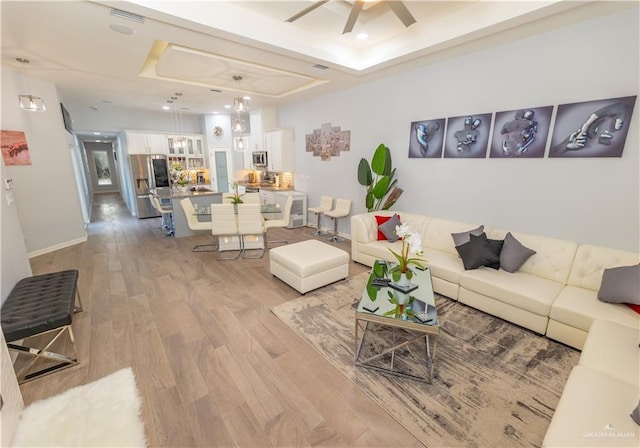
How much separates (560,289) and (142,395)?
3.98 meters

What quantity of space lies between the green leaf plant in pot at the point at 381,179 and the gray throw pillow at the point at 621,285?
8.96 feet

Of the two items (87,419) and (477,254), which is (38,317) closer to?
(87,419)

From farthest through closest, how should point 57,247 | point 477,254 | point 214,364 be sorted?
1. point 57,247
2. point 477,254
3. point 214,364

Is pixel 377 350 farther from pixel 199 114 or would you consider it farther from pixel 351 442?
pixel 199 114

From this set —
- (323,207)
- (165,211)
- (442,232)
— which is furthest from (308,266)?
(165,211)

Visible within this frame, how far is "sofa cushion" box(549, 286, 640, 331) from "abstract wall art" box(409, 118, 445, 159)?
2.43m

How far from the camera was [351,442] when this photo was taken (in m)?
1.70

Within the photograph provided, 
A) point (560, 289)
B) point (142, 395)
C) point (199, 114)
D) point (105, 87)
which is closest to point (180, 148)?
point (199, 114)

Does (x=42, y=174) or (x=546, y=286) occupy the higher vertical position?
(x=42, y=174)

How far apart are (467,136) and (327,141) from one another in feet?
9.91

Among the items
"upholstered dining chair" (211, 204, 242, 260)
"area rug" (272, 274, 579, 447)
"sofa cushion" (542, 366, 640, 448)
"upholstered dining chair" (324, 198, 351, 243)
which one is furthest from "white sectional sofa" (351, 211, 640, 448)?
"upholstered dining chair" (211, 204, 242, 260)

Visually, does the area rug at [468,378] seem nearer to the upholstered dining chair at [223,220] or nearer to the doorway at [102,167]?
the upholstered dining chair at [223,220]

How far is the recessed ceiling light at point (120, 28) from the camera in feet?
9.22

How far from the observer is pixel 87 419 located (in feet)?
5.92
